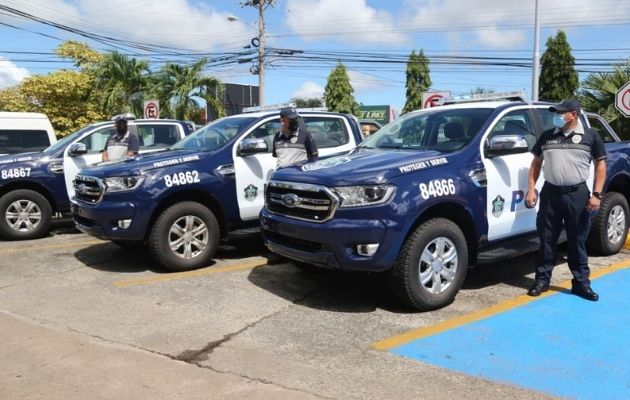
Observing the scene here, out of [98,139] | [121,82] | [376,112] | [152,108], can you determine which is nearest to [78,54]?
[121,82]

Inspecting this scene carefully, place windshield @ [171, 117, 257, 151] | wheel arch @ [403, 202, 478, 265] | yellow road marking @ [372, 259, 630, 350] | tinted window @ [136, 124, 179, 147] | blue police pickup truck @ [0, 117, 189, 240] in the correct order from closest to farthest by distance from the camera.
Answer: yellow road marking @ [372, 259, 630, 350] < wheel arch @ [403, 202, 478, 265] < windshield @ [171, 117, 257, 151] < blue police pickup truck @ [0, 117, 189, 240] < tinted window @ [136, 124, 179, 147]

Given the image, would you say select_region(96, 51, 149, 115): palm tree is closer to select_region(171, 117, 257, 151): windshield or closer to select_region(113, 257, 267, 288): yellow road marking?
select_region(171, 117, 257, 151): windshield

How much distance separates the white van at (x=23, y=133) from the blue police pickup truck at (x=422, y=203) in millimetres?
6836

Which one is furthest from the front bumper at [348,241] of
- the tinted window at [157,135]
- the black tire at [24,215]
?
the tinted window at [157,135]

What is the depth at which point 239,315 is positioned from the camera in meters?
5.10

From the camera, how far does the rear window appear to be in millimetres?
10344

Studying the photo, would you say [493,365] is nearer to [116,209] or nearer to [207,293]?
[207,293]

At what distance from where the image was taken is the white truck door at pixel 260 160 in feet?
22.6

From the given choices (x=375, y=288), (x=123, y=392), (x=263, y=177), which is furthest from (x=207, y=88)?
(x=123, y=392)

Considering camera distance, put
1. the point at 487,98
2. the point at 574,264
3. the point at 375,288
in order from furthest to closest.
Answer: the point at 487,98
the point at 375,288
the point at 574,264

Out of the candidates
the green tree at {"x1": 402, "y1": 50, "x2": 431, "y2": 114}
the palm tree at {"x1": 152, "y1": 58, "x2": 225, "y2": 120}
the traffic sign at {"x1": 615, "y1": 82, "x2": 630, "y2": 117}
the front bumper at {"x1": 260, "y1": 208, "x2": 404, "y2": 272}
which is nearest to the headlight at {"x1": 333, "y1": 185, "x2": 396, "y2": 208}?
the front bumper at {"x1": 260, "y1": 208, "x2": 404, "y2": 272}

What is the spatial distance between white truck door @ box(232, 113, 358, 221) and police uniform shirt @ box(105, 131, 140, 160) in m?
2.50

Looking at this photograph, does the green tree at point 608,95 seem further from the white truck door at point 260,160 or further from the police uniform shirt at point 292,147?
the police uniform shirt at point 292,147

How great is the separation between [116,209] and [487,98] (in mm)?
4261
